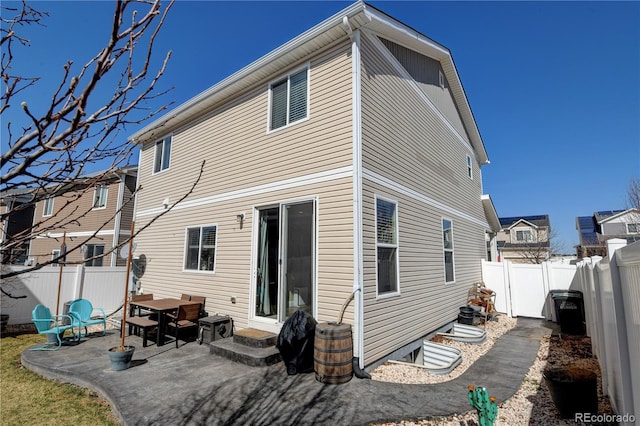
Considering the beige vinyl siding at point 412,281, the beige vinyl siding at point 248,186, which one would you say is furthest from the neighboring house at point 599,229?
the beige vinyl siding at point 248,186

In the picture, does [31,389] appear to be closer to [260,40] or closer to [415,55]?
[260,40]

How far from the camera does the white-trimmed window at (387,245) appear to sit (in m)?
6.10

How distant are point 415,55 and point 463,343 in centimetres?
766

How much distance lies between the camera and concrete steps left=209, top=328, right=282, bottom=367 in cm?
531

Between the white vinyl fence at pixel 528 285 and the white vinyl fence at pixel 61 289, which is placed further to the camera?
the white vinyl fence at pixel 528 285

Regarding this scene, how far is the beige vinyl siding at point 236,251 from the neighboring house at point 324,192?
0.03 m

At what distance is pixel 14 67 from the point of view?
1.73 meters

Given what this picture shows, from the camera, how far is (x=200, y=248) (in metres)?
8.20

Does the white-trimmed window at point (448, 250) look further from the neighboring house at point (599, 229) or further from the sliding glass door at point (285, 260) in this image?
the neighboring house at point (599, 229)

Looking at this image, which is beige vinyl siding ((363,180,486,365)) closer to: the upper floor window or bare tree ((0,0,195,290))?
bare tree ((0,0,195,290))

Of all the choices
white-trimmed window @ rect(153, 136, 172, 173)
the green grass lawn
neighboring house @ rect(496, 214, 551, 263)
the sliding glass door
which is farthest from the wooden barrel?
neighboring house @ rect(496, 214, 551, 263)

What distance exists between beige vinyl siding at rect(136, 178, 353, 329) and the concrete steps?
703 millimetres

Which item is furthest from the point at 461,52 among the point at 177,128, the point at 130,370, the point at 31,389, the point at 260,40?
the point at 31,389

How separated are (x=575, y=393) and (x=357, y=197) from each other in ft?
12.6
